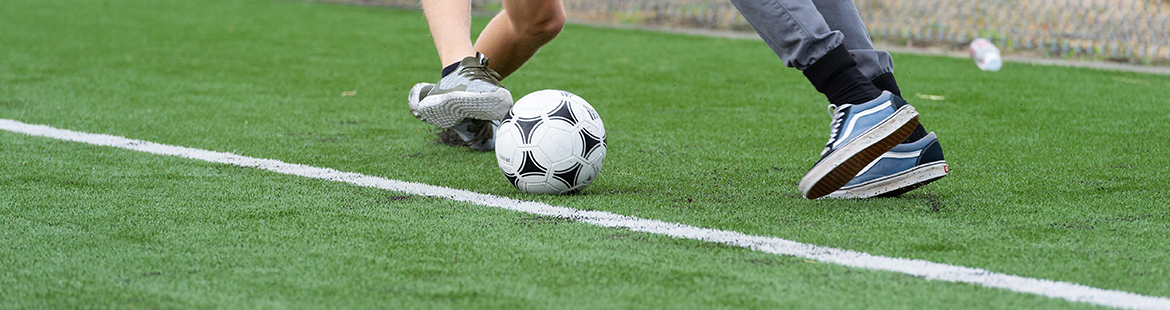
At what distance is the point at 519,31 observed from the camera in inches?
143

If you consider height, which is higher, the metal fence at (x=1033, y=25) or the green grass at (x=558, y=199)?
the green grass at (x=558, y=199)

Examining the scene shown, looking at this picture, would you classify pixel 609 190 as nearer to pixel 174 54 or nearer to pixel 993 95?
pixel 993 95

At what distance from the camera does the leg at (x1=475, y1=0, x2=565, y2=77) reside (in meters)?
3.55

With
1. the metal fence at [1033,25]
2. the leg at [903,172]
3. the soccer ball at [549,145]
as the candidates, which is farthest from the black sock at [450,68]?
the metal fence at [1033,25]

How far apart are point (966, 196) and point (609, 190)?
0.95 metres

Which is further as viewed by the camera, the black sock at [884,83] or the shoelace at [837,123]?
the black sock at [884,83]

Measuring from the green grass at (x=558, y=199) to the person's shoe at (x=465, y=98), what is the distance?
199 millimetres

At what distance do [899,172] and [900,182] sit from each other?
3cm

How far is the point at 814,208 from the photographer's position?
275 centimetres

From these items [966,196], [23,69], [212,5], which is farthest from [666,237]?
[212,5]

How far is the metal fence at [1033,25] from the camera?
6875mm

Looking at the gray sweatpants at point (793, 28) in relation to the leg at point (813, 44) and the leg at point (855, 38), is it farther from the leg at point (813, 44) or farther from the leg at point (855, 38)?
the leg at point (855, 38)

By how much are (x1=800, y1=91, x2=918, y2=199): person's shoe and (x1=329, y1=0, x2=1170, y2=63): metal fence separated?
15.6ft

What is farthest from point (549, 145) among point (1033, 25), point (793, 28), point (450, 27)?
point (1033, 25)
